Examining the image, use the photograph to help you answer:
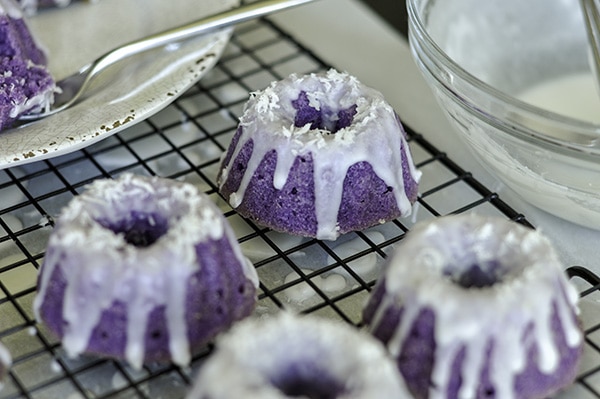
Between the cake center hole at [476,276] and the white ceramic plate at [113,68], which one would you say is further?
the white ceramic plate at [113,68]

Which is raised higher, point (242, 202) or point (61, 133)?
point (61, 133)

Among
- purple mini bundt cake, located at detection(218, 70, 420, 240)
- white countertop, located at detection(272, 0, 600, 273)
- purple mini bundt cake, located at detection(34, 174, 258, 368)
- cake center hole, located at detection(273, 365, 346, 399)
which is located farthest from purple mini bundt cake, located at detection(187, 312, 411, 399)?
white countertop, located at detection(272, 0, 600, 273)

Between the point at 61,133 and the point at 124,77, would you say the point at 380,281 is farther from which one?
the point at 124,77

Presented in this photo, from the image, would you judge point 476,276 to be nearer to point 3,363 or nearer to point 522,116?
point 522,116

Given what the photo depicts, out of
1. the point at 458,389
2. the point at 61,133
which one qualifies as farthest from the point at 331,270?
the point at 61,133

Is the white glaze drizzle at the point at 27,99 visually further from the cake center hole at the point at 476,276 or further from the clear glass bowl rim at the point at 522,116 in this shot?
the cake center hole at the point at 476,276

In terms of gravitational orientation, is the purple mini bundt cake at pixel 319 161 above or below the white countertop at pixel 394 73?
above

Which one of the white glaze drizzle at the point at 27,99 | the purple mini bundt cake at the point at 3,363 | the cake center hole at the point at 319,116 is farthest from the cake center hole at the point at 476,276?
the white glaze drizzle at the point at 27,99
